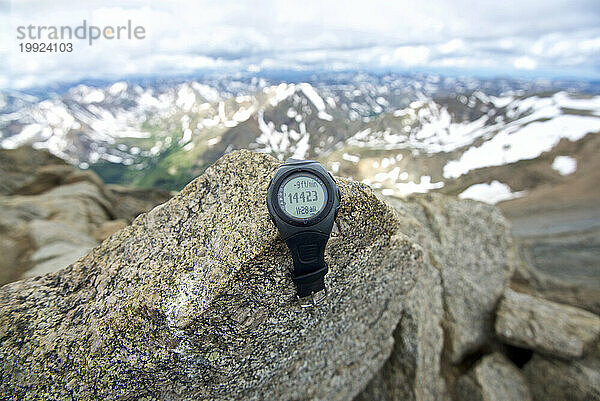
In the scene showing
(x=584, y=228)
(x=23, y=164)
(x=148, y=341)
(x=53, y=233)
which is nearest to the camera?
(x=148, y=341)

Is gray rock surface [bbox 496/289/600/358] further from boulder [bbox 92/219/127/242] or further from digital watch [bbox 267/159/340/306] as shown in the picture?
boulder [bbox 92/219/127/242]

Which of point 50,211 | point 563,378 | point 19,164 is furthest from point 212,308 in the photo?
point 19,164

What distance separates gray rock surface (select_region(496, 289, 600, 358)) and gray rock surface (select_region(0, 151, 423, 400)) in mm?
9263

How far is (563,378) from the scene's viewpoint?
1154cm

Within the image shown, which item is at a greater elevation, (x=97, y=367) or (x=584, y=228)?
(x=97, y=367)

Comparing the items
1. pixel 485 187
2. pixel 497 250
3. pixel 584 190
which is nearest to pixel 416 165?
pixel 485 187

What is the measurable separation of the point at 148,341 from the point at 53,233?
9.26 m

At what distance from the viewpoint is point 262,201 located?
6180 millimetres

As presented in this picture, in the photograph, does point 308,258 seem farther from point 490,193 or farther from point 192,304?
point 490,193

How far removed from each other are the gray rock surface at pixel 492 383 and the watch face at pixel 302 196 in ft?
34.3

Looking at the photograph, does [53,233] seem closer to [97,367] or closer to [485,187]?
[97,367]

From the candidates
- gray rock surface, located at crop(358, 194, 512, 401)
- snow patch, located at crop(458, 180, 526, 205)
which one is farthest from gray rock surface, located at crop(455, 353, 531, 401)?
snow patch, located at crop(458, 180, 526, 205)

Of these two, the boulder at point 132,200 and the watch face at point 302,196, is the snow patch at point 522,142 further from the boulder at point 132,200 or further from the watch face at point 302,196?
the watch face at point 302,196

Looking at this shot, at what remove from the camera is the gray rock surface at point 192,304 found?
5.87 meters
